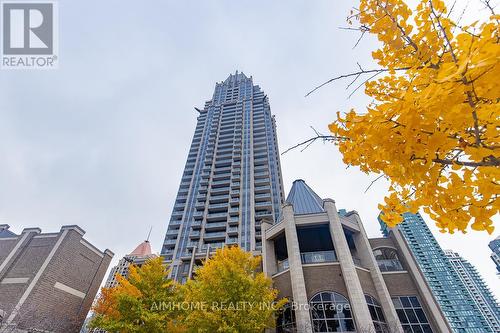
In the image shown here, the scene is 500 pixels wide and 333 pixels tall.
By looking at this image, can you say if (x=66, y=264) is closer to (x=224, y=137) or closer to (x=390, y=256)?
(x=390, y=256)

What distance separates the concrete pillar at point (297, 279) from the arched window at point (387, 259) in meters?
6.60

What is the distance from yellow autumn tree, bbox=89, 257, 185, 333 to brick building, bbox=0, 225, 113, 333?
13.3ft

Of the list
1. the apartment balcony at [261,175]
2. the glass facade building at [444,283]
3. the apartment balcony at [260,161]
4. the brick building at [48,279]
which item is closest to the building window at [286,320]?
the brick building at [48,279]

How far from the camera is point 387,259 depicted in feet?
57.1

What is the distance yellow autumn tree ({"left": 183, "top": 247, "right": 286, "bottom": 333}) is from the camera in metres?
10.8

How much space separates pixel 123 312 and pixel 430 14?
16.7 metres

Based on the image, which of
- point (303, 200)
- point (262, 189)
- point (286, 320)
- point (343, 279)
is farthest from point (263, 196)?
point (286, 320)

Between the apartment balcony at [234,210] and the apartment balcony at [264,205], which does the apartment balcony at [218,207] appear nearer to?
the apartment balcony at [234,210]

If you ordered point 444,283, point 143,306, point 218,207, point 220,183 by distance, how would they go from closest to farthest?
1. point 143,306
2. point 218,207
3. point 220,183
4. point 444,283

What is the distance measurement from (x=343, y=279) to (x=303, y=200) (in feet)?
24.3

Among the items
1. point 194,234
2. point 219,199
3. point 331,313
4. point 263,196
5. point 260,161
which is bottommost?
point 331,313

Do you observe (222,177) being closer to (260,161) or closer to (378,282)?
(260,161)

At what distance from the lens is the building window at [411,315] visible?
44.2ft

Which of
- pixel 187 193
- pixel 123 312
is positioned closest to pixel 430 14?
pixel 123 312
